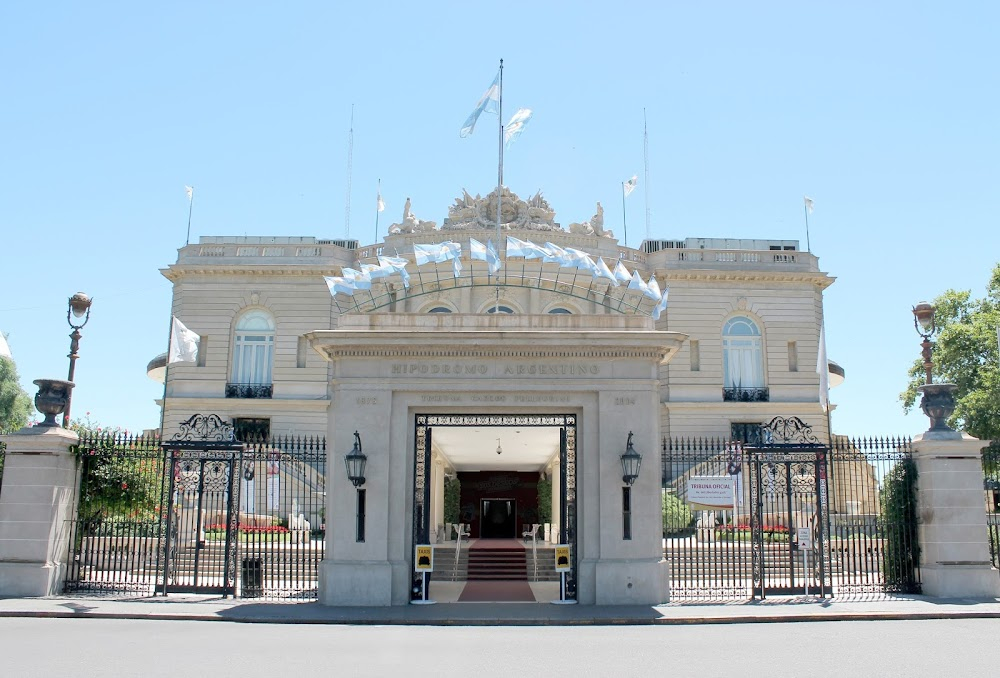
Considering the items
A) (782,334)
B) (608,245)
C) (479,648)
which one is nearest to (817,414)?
(782,334)

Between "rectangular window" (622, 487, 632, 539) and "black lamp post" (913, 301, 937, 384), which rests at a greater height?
"black lamp post" (913, 301, 937, 384)

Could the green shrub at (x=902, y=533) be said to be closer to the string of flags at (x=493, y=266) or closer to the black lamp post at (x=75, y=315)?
the string of flags at (x=493, y=266)

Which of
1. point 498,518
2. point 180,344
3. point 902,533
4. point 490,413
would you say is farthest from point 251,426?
point 902,533

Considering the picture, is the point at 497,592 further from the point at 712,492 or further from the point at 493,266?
the point at 712,492

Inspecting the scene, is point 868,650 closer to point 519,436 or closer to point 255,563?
point 255,563

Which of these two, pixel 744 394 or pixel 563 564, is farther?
pixel 744 394

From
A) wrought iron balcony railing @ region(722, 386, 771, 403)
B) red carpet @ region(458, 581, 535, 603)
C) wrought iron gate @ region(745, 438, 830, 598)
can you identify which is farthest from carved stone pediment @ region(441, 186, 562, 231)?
wrought iron gate @ region(745, 438, 830, 598)

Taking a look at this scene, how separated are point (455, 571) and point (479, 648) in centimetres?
1176

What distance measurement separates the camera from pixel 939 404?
18328 mm

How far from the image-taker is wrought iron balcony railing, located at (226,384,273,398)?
41875mm

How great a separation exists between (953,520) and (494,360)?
31.7 ft

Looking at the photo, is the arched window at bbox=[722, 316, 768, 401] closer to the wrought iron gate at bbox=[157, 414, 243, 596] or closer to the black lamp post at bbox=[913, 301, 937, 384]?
the black lamp post at bbox=[913, 301, 937, 384]

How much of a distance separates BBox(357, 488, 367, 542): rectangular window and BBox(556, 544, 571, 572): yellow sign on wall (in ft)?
12.3

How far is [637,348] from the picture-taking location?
17.3m
